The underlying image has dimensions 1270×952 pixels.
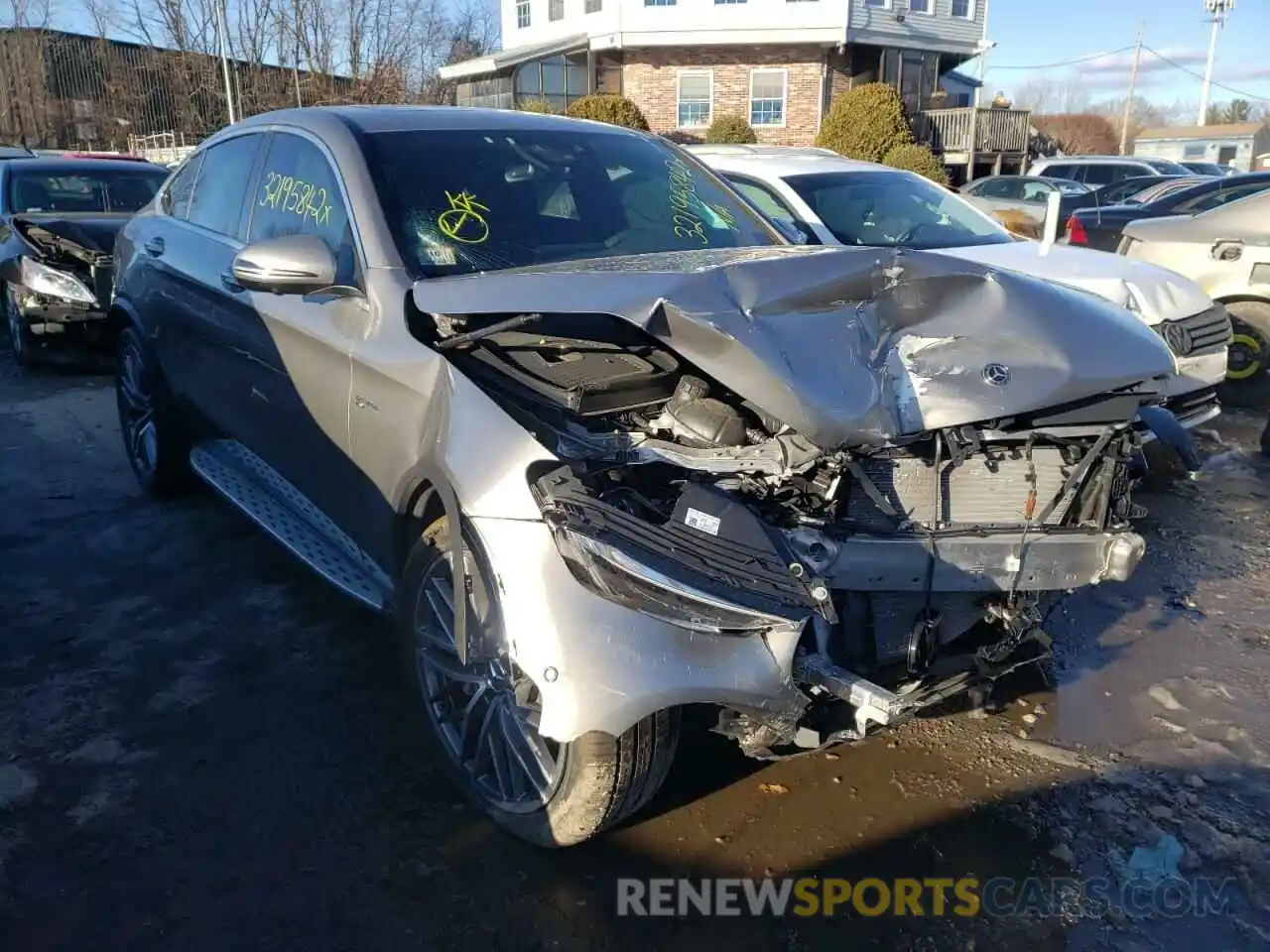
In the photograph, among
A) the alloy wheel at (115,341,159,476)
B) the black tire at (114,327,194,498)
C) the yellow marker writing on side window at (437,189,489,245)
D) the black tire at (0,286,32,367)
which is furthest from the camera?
the black tire at (0,286,32,367)

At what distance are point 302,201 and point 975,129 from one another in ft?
89.8

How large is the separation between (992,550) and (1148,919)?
99 centimetres

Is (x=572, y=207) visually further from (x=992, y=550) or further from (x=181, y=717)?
(x=181, y=717)

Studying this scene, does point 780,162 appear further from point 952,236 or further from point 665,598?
point 665,598

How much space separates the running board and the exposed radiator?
1.54 metres

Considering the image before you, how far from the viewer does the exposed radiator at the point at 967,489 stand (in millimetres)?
2564

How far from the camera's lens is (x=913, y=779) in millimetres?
3027

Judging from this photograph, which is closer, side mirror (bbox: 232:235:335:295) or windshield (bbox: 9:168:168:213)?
side mirror (bbox: 232:235:335:295)

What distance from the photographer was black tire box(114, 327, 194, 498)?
16.5 ft

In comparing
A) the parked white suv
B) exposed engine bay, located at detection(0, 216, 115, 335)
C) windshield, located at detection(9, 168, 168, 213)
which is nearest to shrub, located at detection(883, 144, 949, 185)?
the parked white suv

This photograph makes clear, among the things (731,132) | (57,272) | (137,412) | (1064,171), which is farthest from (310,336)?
(731,132)

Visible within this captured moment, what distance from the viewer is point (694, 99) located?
28.0 meters

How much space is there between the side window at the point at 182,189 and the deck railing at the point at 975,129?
2614 cm

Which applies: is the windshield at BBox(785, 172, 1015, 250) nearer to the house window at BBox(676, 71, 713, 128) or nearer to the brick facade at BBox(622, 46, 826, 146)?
the brick facade at BBox(622, 46, 826, 146)
